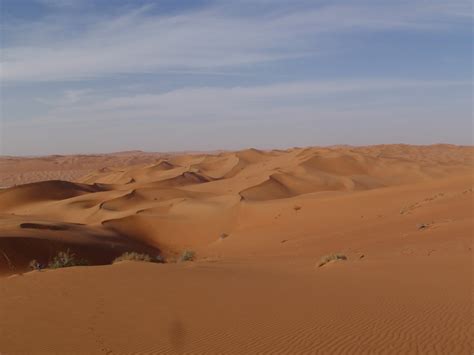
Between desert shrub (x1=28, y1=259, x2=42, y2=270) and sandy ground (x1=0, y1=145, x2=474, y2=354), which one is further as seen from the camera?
desert shrub (x1=28, y1=259, x2=42, y2=270)

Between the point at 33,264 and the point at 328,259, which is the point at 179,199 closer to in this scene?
the point at 33,264

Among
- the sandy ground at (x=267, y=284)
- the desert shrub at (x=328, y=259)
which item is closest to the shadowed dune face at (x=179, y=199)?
the sandy ground at (x=267, y=284)

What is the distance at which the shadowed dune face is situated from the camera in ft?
82.4

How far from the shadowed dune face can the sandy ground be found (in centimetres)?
21

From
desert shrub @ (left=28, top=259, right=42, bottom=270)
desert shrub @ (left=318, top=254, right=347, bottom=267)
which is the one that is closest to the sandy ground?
desert shrub @ (left=28, top=259, right=42, bottom=270)

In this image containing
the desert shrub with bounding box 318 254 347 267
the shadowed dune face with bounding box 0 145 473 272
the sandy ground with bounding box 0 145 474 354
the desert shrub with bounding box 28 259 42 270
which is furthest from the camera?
the shadowed dune face with bounding box 0 145 473 272

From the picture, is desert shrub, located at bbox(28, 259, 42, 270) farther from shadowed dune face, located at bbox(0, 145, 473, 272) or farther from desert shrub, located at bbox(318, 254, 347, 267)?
desert shrub, located at bbox(318, 254, 347, 267)

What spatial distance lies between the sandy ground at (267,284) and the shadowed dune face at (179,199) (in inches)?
8.4

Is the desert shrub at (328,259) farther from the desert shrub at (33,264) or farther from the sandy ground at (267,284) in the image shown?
the desert shrub at (33,264)

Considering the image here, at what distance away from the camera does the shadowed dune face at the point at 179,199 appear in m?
25.1

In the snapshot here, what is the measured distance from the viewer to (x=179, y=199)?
36.5 meters

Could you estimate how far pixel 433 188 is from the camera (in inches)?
1128

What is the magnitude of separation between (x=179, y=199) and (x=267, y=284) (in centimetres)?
2632

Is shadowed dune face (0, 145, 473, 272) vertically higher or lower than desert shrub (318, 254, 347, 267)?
lower
